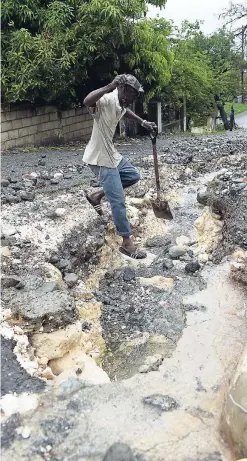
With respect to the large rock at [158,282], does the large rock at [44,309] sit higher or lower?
higher

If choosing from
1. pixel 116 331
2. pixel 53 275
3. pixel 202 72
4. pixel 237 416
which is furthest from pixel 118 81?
pixel 202 72

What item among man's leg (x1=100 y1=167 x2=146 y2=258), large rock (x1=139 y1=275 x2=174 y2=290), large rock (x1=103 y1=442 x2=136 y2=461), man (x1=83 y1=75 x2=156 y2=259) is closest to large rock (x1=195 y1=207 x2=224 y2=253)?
large rock (x1=139 y1=275 x2=174 y2=290)

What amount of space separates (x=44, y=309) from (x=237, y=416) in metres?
1.44

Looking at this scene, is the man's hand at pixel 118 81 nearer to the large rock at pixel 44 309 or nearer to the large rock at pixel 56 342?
the large rock at pixel 44 309

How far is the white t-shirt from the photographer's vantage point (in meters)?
3.68

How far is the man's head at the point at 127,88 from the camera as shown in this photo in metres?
3.50

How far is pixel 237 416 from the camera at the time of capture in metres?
1.93

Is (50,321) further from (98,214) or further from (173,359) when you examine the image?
(98,214)

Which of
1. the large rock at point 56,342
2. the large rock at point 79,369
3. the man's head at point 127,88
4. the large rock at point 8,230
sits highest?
the man's head at point 127,88

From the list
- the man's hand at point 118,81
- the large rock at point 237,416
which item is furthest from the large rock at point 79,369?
the man's hand at point 118,81

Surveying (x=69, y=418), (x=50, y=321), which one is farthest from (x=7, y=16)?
(x=69, y=418)

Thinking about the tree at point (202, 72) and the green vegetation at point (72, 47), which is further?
the tree at point (202, 72)

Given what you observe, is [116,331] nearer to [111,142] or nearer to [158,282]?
[158,282]

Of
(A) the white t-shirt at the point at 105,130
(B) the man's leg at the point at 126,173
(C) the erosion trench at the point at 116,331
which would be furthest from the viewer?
(B) the man's leg at the point at 126,173
